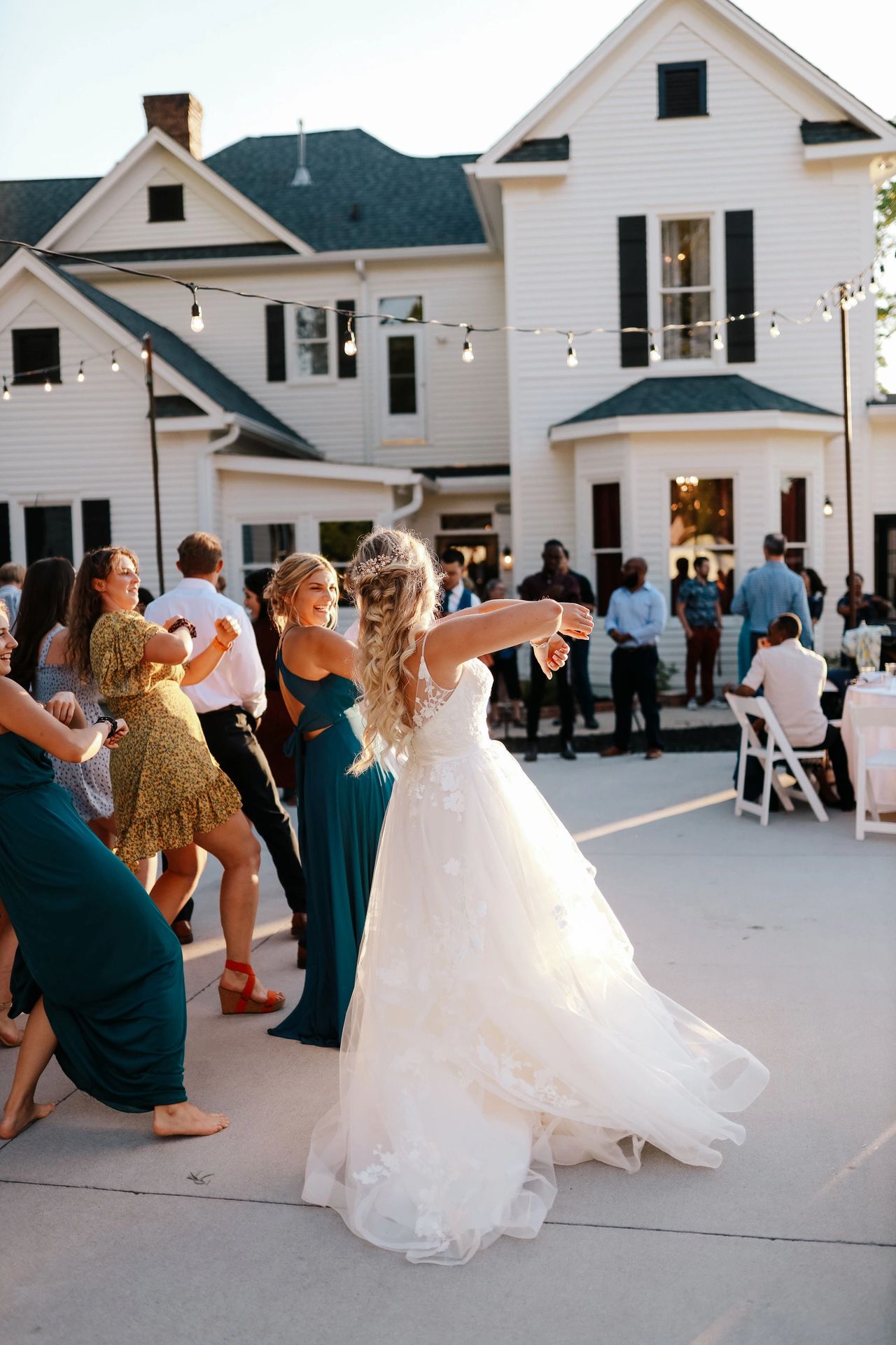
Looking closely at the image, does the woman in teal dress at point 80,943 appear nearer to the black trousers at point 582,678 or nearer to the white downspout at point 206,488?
the black trousers at point 582,678

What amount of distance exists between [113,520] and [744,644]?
982 centimetres

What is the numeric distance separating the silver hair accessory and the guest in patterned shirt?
1093 cm

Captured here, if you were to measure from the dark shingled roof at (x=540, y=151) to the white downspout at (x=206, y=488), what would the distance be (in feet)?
17.5

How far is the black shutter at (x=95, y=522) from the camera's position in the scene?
17.1 meters

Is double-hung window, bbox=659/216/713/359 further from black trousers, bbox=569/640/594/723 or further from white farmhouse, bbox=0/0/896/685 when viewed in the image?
black trousers, bbox=569/640/594/723

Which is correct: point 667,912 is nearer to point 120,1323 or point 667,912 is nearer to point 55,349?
point 120,1323

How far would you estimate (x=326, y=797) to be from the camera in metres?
4.32

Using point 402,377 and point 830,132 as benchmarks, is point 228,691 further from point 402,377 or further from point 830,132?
point 402,377

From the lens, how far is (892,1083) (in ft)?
12.8

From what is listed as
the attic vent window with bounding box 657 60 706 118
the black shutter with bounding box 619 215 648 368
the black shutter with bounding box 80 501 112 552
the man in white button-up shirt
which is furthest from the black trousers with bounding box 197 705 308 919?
the attic vent window with bounding box 657 60 706 118

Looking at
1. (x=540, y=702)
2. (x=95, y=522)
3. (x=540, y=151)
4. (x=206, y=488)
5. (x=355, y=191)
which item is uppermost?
(x=355, y=191)

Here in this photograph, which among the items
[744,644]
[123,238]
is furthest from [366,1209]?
[123,238]

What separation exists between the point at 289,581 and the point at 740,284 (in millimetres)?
13133

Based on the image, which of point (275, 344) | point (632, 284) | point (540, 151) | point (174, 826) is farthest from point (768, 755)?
point (275, 344)
